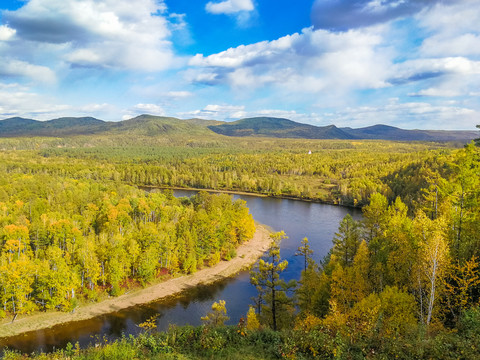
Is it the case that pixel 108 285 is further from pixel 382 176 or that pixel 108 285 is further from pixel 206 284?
pixel 382 176

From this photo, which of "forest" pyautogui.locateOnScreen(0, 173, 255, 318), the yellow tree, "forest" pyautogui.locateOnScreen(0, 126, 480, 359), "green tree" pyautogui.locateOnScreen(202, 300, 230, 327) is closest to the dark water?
"forest" pyautogui.locateOnScreen(0, 126, 480, 359)

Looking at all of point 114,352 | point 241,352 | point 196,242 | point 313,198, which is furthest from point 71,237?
point 313,198

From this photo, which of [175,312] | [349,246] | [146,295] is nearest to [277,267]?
[349,246]

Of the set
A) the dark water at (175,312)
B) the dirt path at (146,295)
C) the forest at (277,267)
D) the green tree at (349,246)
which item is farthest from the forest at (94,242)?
the green tree at (349,246)

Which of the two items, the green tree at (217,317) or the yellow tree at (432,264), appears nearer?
the yellow tree at (432,264)

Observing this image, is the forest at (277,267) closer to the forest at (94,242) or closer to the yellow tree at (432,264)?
the yellow tree at (432,264)
